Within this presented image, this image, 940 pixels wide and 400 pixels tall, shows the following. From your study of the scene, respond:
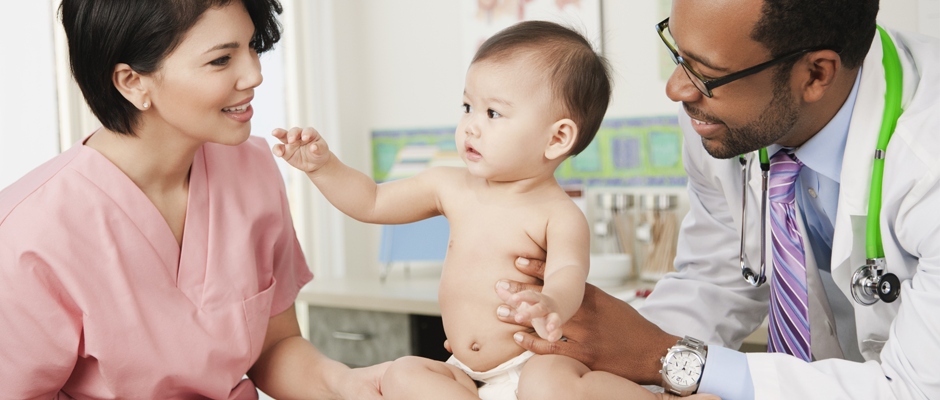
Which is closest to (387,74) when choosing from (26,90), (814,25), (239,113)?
(26,90)

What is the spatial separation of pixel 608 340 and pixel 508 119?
0.44m

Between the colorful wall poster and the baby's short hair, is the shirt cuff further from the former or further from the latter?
the colorful wall poster

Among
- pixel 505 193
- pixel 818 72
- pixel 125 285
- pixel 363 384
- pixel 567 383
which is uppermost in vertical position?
pixel 818 72

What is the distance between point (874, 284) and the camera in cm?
115

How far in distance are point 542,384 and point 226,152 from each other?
2.54ft

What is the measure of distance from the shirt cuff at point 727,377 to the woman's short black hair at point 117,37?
1.06m

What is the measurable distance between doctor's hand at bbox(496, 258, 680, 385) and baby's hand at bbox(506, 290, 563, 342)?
17cm

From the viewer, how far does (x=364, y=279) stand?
3047 mm

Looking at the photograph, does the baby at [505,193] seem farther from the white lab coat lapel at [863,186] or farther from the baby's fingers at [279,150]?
the white lab coat lapel at [863,186]

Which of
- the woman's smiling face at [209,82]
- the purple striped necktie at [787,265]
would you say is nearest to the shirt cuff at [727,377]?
the purple striped necktie at [787,265]

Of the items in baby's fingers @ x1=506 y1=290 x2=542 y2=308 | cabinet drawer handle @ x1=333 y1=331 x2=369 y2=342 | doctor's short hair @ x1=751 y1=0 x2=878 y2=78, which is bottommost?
cabinet drawer handle @ x1=333 y1=331 x2=369 y2=342

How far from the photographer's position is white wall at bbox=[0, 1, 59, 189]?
2160mm

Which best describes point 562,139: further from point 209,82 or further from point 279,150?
point 209,82

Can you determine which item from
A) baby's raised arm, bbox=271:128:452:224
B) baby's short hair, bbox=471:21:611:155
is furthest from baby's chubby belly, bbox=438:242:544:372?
baby's short hair, bbox=471:21:611:155
